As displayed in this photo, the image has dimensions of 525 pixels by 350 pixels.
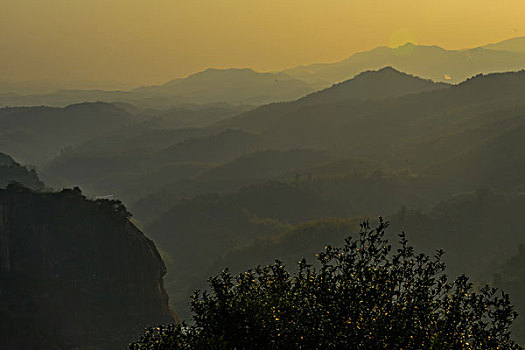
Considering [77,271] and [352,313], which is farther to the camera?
[77,271]

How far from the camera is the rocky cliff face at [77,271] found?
87375mm

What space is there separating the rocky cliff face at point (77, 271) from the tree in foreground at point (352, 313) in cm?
6724

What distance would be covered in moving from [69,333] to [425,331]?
80524mm

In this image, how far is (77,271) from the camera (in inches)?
3787

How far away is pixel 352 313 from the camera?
81.9 feet

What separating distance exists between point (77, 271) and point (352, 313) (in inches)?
3309

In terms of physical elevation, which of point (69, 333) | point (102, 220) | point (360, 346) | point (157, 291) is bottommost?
point (360, 346)

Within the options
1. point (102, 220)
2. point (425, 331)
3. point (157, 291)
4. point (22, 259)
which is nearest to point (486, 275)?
point (157, 291)

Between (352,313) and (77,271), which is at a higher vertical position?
(77,271)

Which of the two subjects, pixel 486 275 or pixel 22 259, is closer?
pixel 22 259

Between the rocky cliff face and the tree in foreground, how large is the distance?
67241 mm

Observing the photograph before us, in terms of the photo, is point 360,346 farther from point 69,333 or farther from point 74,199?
point 74,199

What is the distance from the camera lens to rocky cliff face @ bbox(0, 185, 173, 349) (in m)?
87.4

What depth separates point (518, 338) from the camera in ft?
405
